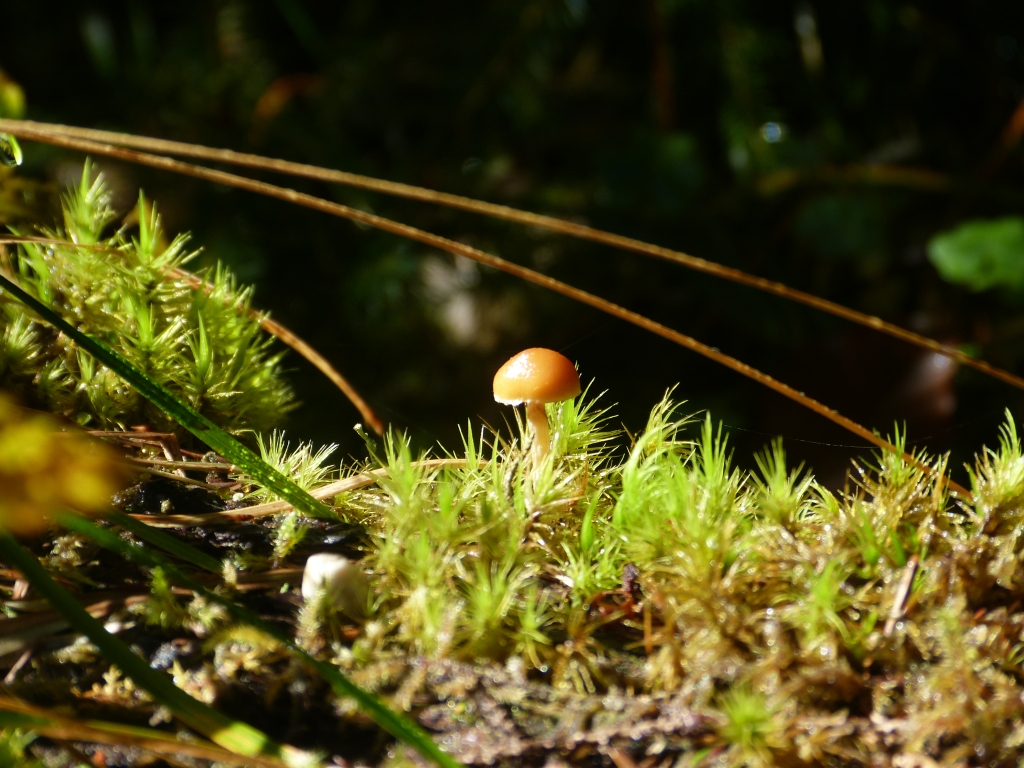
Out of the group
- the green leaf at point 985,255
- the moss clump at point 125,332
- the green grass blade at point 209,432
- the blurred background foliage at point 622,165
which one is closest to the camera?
the green grass blade at point 209,432

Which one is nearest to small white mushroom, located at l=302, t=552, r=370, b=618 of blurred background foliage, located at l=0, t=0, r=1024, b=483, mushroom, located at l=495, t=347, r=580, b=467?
mushroom, located at l=495, t=347, r=580, b=467

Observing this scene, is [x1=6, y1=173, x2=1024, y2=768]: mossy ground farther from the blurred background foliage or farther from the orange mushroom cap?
the blurred background foliage

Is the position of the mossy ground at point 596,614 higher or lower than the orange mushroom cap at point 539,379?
lower

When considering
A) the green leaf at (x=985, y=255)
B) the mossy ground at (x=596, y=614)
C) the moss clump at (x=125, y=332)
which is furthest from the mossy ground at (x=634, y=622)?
the green leaf at (x=985, y=255)

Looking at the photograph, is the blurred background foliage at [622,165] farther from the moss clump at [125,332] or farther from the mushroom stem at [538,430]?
the mushroom stem at [538,430]

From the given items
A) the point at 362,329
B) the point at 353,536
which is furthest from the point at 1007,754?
the point at 362,329
